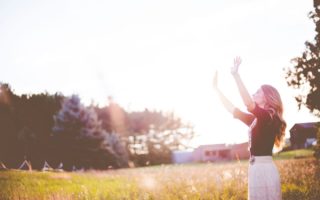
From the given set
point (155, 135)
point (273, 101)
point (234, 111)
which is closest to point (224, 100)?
point (234, 111)

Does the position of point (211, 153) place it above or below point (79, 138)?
below

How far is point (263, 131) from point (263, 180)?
57cm

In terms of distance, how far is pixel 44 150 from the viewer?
1634 inches

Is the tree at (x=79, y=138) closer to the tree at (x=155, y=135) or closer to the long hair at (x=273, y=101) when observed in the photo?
the tree at (x=155, y=135)

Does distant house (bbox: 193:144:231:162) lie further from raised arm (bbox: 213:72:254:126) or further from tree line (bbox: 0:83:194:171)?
raised arm (bbox: 213:72:254:126)

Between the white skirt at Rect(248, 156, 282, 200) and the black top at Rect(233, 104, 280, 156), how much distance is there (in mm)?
96

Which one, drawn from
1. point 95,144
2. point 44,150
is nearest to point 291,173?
point 95,144

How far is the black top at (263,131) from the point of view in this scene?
3.79 metres

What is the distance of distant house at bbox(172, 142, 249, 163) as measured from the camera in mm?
73750

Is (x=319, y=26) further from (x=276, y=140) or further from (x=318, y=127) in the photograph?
(x=276, y=140)

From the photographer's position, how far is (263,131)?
3809 millimetres

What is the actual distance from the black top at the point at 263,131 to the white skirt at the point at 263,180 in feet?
0.31

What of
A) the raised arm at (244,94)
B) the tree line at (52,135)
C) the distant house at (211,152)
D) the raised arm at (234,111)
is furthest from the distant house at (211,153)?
the raised arm at (244,94)

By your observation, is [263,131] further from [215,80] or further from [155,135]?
[155,135]
